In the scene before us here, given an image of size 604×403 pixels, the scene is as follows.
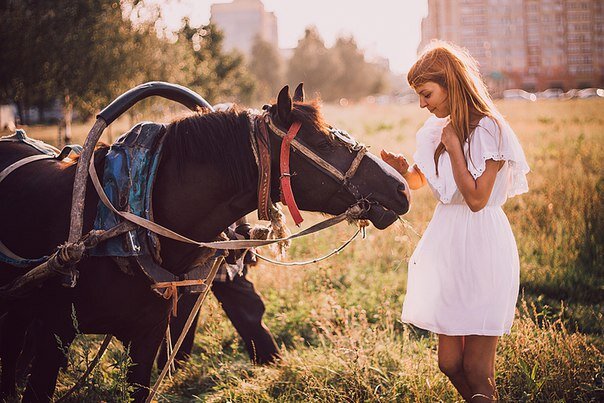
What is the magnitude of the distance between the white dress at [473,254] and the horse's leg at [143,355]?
4.97 ft

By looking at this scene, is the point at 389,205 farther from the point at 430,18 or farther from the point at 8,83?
the point at 430,18

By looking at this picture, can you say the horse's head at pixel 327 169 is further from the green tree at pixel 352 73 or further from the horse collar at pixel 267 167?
the green tree at pixel 352 73

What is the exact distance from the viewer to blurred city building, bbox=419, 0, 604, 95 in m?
20.8

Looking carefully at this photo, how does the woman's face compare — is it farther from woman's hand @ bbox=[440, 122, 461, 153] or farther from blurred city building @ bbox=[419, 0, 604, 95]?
blurred city building @ bbox=[419, 0, 604, 95]

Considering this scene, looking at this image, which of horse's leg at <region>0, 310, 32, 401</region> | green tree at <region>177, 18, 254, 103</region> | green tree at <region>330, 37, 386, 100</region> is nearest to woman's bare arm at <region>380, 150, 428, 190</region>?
horse's leg at <region>0, 310, 32, 401</region>

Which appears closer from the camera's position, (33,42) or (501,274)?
(501,274)

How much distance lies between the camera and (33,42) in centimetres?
1408

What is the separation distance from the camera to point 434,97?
290 cm

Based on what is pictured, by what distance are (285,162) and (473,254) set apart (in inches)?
43.5

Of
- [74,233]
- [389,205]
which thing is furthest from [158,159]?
[389,205]

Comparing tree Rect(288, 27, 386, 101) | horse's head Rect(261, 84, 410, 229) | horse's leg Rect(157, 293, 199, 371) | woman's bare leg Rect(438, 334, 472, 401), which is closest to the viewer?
horse's head Rect(261, 84, 410, 229)

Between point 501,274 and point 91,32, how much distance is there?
16125 millimetres

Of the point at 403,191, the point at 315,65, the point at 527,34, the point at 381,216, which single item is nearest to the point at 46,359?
the point at 381,216

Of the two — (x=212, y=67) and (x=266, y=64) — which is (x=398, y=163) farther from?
(x=266, y=64)
